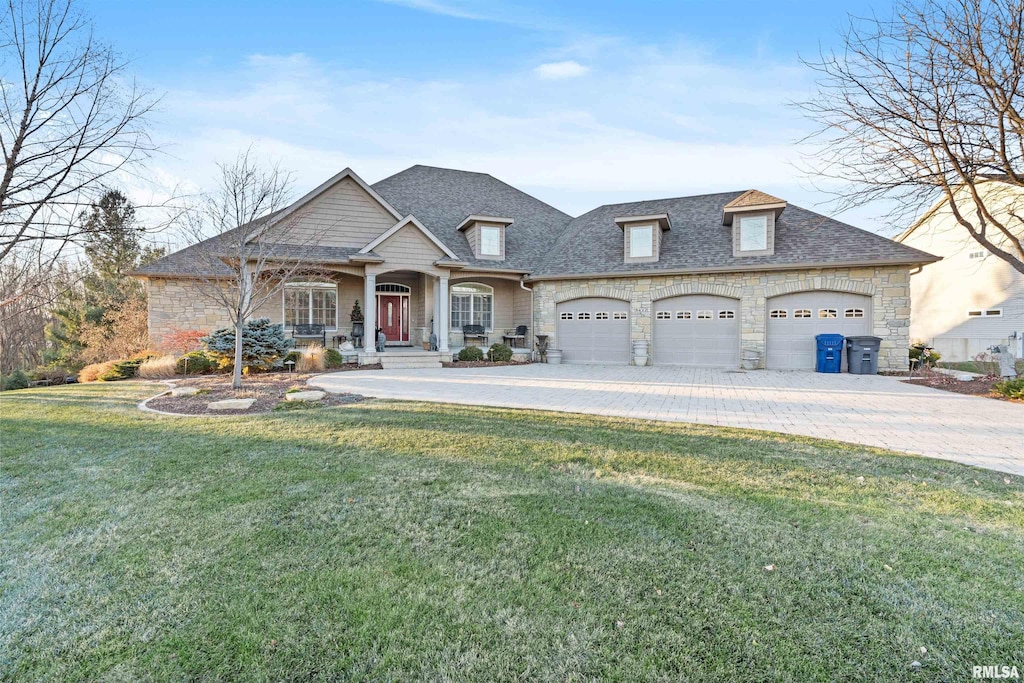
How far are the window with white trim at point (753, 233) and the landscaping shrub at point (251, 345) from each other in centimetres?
1470

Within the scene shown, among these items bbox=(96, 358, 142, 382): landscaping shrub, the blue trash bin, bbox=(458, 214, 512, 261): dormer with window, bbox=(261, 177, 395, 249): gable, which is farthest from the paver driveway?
bbox=(96, 358, 142, 382): landscaping shrub

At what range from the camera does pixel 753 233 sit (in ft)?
50.4

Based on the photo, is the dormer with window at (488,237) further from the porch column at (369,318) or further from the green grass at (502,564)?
the green grass at (502,564)

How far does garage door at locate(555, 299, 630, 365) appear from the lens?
54.5 feet

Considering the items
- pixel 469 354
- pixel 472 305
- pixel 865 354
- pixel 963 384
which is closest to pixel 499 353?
pixel 469 354

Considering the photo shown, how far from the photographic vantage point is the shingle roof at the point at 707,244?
1421cm

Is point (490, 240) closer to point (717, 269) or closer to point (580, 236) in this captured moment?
point (580, 236)

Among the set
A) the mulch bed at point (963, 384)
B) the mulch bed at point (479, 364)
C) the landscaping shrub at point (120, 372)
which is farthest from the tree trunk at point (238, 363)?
the mulch bed at point (963, 384)

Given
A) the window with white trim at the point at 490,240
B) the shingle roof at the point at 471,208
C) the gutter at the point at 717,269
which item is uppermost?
the shingle roof at the point at 471,208

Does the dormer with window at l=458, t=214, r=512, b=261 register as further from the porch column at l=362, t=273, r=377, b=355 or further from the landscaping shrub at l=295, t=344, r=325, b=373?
the landscaping shrub at l=295, t=344, r=325, b=373

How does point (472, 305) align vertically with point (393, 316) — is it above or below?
above

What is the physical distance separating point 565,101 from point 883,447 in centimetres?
1224

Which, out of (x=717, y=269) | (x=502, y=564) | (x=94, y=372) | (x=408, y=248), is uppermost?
(x=408, y=248)

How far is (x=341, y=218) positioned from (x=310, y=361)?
5152 mm
